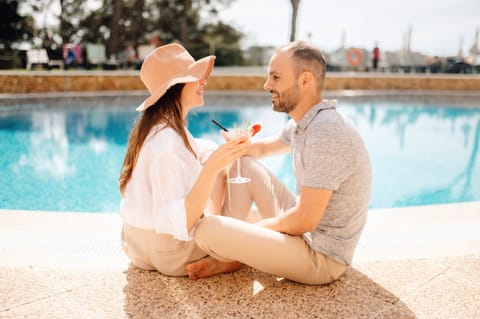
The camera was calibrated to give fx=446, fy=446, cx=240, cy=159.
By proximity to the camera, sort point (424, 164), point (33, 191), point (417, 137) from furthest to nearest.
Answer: point (417, 137), point (424, 164), point (33, 191)

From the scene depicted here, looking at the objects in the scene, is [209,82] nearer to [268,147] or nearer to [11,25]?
[11,25]

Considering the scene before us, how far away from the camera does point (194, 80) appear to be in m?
2.17

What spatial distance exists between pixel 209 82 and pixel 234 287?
1296 centimetres

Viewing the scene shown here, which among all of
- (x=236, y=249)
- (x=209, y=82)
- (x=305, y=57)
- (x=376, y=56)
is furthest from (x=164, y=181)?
(x=376, y=56)

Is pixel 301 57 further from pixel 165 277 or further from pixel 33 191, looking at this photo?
pixel 33 191

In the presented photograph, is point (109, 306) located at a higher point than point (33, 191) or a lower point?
higher

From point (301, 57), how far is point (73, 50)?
15.3 meters

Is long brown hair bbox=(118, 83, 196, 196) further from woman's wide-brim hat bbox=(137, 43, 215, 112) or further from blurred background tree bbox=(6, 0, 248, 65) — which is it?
blurred background tree bbox=(6, 0, 248, 65)

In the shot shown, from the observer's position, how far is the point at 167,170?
6.77 feet

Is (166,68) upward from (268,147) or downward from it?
upward

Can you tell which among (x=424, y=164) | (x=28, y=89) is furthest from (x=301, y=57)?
(x=28, y=89)

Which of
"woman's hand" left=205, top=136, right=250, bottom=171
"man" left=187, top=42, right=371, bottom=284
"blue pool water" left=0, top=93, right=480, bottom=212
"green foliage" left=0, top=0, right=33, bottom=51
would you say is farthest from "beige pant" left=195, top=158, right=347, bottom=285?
"green foliage" left=0, top=0, right=33, bottom=51

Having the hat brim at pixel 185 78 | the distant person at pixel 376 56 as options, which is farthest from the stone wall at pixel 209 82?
the hat brim at pixel 185 78

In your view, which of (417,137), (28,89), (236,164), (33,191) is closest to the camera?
(236,164)
